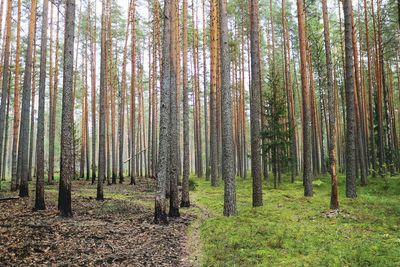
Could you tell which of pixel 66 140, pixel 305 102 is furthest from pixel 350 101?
pixel 66 140

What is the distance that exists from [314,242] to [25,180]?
11.8m

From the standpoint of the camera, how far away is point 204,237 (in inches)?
311

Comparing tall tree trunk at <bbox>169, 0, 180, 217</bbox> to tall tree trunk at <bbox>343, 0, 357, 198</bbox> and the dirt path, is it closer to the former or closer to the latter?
the dirt path

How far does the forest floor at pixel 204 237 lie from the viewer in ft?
19.1

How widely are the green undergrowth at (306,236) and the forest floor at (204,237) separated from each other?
2 cm

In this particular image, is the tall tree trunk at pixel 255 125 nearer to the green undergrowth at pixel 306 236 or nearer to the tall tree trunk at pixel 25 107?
the green undergrowth at pixel 306 236

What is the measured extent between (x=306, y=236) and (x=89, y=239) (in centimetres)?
532

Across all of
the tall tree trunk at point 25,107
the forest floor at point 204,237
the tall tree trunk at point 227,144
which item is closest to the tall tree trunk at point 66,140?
the forest floor at point 204,237

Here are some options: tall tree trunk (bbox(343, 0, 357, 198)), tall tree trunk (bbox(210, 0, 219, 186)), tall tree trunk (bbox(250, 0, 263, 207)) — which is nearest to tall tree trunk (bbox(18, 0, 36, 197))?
tall tree trunk (bbox(250, 0, 263, 207))

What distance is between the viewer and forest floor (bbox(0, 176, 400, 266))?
583cm

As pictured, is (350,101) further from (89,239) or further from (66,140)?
(89,239)

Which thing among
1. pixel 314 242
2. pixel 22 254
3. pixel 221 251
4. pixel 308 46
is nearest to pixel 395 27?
pixel 308 46

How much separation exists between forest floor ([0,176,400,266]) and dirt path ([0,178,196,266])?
0.02 meters

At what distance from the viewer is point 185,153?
12227mm
